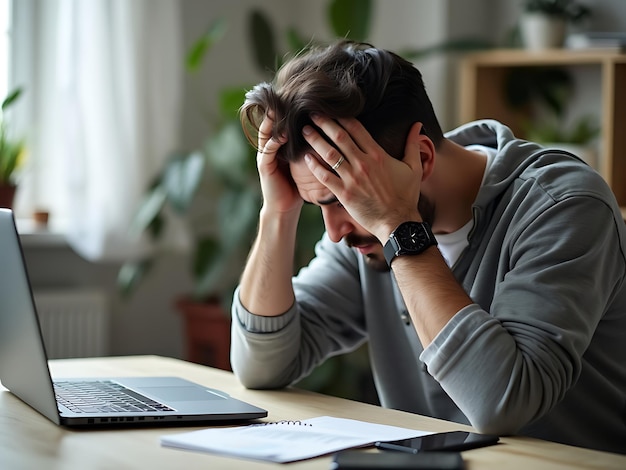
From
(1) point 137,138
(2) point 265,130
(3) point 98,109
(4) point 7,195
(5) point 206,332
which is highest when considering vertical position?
(2) point 265,130

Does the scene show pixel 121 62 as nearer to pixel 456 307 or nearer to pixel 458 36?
pixel 458 36

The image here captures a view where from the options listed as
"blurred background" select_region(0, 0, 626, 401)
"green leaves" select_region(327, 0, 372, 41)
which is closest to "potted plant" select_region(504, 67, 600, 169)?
"blurred background" select_region(0, 0, 626, 401)

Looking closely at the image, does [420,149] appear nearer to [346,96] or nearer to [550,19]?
[346,96]

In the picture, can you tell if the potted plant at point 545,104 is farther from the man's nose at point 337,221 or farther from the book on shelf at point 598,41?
the man's nose at point 337,221

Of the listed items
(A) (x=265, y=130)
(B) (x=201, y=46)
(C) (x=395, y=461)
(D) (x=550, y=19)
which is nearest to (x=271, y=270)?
(A) (x=265, y=130)

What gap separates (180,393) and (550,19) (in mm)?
1995

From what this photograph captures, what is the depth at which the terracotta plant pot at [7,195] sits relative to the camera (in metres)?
2.80

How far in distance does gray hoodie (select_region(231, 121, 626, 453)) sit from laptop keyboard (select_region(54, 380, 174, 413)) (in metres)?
0.23

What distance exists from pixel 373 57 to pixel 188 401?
600 millimetres

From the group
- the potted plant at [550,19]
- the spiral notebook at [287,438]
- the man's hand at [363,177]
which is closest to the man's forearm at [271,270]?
the man's hand at [363,177]

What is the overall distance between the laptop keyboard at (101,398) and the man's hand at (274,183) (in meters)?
0.40

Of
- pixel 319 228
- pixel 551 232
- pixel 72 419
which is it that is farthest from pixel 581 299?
pixel 319 228

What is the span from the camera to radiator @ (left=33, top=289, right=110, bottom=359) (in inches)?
120

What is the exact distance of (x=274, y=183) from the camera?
62.9 inches
